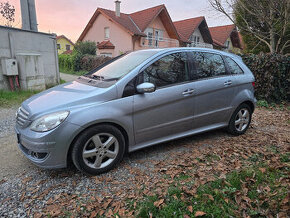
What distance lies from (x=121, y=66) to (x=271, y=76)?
5.74m

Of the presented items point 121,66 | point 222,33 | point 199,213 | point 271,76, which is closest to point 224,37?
point 222,33

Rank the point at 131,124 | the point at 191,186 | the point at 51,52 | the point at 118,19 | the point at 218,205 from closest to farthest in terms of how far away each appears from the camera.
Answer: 1. the point at 218,205
2. the point at 191,186
3. the point at 131,124
4. the point at 51,52
5. the point at 118,19

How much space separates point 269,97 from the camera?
727 centimetres

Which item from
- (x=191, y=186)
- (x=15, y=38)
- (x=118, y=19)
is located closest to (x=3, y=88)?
(x=15, y=38)

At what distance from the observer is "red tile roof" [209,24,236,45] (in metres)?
29.5

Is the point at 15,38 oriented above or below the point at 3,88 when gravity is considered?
above

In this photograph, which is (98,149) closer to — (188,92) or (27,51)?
(188,92)

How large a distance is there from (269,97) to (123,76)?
6.25 metres

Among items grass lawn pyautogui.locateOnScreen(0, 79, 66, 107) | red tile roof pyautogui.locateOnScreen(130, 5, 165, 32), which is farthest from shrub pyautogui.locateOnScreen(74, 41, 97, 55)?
grass lawn pyautogui.locateOnScreen(0, 79, 66, 107)

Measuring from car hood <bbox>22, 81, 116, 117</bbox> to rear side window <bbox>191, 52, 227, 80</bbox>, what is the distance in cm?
153

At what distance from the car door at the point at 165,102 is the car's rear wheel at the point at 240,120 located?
1.10m

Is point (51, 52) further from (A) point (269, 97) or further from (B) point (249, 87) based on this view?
(A) point (269, 97)

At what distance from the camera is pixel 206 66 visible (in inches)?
147

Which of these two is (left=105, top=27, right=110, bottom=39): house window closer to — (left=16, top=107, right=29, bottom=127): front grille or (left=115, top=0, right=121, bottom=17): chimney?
(left=115, top=0, right=121, bottom=17): chimney
